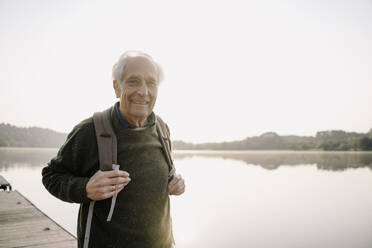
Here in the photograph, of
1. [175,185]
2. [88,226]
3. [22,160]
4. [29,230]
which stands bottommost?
[22,160]

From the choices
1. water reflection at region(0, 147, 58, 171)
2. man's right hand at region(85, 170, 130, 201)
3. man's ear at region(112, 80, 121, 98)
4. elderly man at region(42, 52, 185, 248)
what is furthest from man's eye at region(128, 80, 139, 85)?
water reflection at region(0, 147, 58, 171)

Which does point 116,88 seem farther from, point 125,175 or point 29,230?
point 29,230

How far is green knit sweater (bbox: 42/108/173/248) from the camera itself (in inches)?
53.6

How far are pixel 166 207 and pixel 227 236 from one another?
23.3 feet

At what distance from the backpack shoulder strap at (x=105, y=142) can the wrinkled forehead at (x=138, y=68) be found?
0.27 m

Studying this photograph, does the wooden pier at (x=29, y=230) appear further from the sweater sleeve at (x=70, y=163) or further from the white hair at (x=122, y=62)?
the white hair at (x=122, y=62)

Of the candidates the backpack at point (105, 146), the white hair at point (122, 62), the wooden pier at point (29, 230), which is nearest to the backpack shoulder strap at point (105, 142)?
the backpack at point (105, 146)

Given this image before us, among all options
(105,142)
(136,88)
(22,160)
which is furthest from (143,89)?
(22,160)

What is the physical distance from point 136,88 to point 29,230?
4.87 m

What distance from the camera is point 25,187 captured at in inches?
617

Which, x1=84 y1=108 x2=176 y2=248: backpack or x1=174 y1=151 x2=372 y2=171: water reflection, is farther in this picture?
x1=174 y1=151 x2=372 y2=171: water reflection

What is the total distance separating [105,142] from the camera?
1.36 m

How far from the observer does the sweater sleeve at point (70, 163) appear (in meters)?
1.34

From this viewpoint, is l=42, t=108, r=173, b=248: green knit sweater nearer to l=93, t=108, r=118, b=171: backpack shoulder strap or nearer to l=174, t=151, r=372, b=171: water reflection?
l=93, t=108, r=118, b=171: backpack shoulder strap
